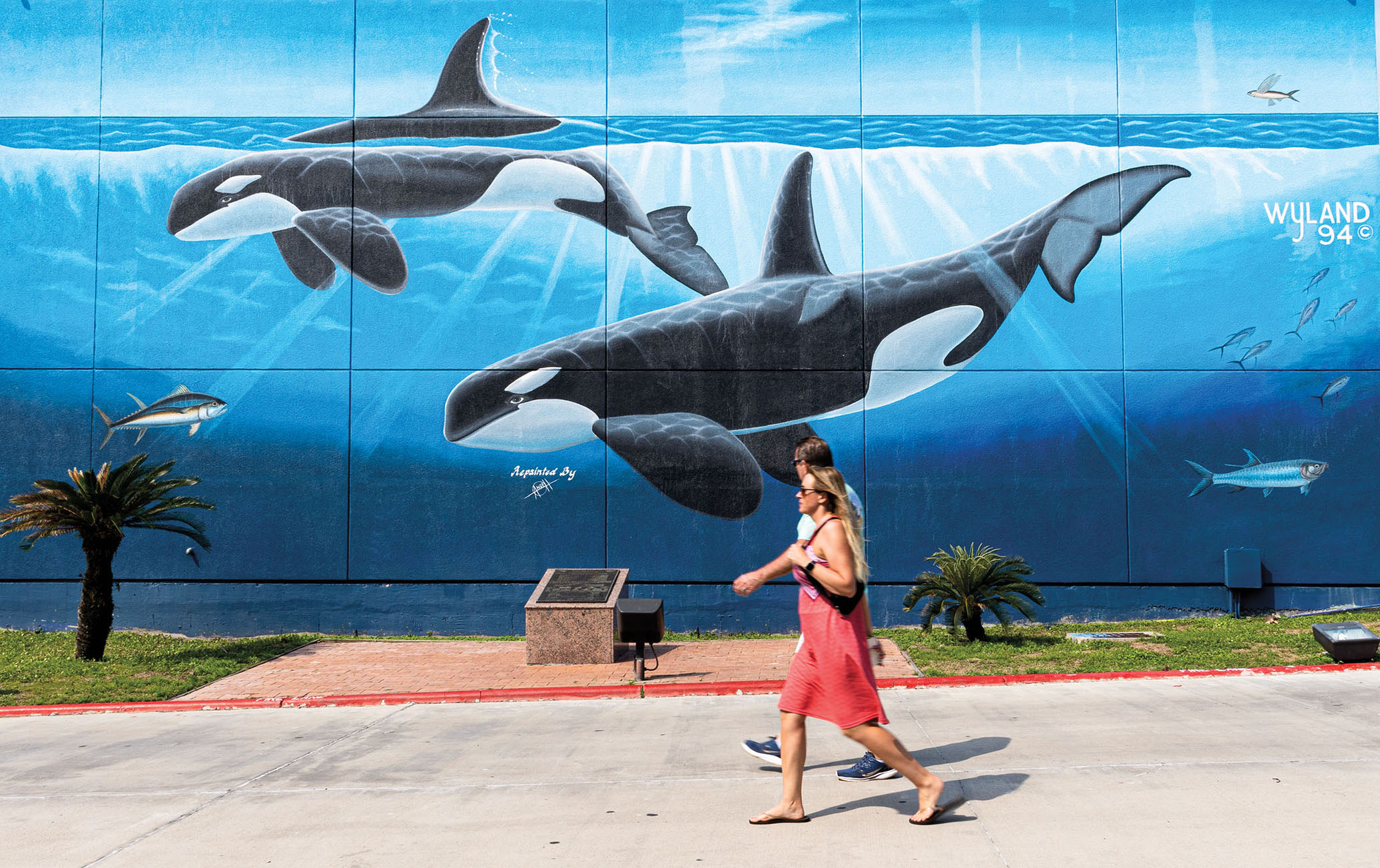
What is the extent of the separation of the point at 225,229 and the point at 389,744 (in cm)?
1011

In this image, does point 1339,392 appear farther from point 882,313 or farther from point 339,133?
point 339,133

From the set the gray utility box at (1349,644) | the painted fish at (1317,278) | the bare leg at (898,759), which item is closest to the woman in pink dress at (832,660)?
the bare leg at (898,759)

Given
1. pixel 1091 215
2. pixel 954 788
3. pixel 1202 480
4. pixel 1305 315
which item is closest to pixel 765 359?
pixel 1091 215

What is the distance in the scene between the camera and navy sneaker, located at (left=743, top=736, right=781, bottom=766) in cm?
702

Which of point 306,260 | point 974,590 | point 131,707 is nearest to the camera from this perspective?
point 131,707

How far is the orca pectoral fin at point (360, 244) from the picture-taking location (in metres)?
15.3

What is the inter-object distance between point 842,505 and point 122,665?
10.1m

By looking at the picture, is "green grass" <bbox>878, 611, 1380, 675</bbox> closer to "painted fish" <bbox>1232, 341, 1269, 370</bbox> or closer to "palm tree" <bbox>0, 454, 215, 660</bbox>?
"painted fish" <bbox>1232, 341, 1269, 370</bbox>

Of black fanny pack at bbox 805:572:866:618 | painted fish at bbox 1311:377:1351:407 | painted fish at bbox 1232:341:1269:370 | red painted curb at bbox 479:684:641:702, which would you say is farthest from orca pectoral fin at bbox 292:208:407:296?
painted fish at bbox 1311:377:1351:407

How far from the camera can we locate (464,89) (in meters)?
15.5

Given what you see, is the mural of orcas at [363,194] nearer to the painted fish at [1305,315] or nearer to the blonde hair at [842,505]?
the painted fish at [1305,315]

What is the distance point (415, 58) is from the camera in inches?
607

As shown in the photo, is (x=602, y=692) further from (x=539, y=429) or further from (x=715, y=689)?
(x=539, y=429)

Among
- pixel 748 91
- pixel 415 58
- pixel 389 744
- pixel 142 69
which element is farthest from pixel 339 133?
pixel 389 744
